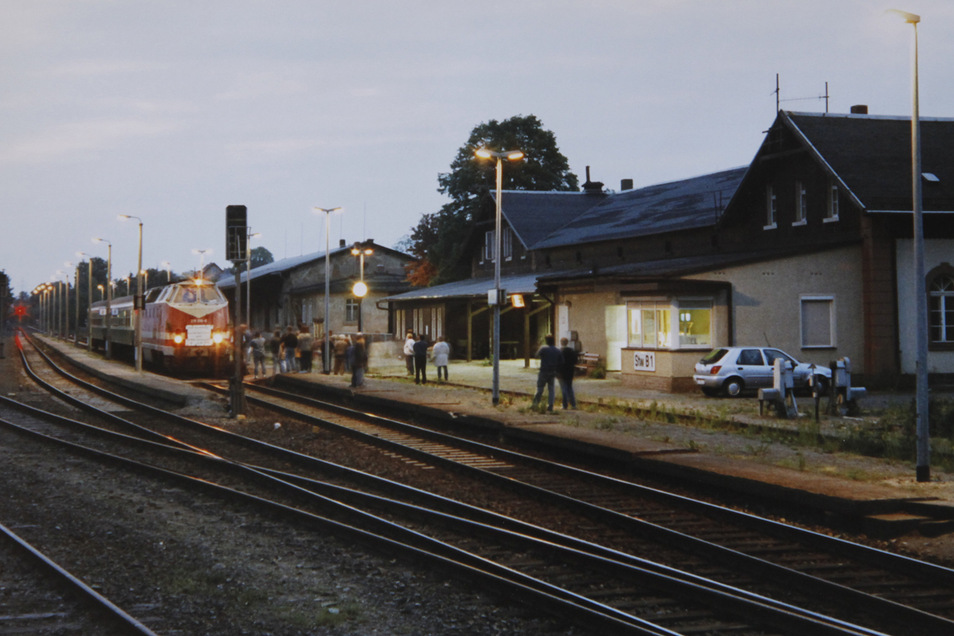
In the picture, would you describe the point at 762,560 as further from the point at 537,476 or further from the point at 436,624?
the point at 537,476

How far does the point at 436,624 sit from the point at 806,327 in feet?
76.4

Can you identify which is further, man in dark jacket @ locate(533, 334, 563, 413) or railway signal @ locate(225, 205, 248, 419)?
man in dark jacket @ locate(533, 334, 563, 413)

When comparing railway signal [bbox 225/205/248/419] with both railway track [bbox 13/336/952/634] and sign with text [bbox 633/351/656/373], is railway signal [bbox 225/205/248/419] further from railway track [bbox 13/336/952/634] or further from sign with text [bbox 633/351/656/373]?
sign with text [bbox 633/351/656/373]

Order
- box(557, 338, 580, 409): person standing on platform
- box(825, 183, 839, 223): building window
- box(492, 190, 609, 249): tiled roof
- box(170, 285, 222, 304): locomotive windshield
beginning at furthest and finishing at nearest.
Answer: box(492, 190, 609, 249): tiled roof → box(170, 285, 222, 304): locomotive windshield → box(825, 183, 839, 223): building window → box(557, 338, 580, 409): person standing on platform

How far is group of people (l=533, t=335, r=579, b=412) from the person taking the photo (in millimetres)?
21438

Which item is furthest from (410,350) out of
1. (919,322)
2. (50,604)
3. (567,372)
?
(50,604)

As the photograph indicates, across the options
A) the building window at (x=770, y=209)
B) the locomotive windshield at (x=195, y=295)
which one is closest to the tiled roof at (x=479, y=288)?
the building window at (x=770, y=209)

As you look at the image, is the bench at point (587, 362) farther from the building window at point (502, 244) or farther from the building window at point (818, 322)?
the building window at point (502, 244)

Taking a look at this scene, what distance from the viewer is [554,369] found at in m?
21.5

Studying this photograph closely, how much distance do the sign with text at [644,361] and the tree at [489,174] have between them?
29.0 meters

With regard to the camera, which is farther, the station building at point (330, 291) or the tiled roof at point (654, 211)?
the station building at point (330, 291)

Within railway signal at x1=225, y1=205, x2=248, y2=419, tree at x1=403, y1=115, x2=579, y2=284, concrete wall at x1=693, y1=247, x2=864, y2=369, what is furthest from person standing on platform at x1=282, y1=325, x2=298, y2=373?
tree at x1=403, y1=115, x2=579, y2=284

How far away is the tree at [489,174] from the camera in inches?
2276

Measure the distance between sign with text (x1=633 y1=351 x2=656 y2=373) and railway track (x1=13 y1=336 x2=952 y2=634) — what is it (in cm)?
1425
